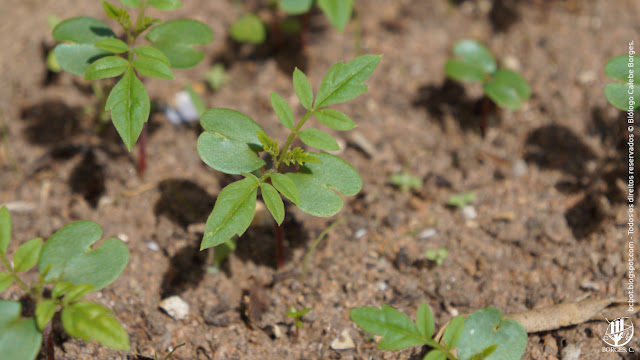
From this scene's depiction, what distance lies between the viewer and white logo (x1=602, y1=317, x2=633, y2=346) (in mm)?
1808

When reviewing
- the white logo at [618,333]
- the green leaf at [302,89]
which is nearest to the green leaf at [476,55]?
the green leaf at [302,89]

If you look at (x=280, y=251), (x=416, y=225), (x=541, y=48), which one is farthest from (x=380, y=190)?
(x=541, y=48)

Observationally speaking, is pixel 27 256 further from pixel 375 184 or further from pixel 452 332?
pixel 375 184

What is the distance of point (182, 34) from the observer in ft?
6.30

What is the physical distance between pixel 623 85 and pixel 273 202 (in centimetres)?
126

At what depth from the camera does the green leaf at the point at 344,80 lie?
5.51 ft

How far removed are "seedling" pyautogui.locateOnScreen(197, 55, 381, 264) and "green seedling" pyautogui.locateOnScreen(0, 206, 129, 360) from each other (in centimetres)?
40

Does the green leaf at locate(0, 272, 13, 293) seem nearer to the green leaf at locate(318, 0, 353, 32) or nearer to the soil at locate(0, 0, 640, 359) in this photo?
the soil at locate(0, 0, 640, 359)

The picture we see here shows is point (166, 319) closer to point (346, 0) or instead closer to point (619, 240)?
point (346, 0)

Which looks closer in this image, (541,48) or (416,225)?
(416,225)

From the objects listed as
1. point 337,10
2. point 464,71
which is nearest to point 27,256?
point 337,10

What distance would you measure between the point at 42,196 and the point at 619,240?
2.31 m

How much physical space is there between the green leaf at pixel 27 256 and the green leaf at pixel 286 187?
2.25 feet

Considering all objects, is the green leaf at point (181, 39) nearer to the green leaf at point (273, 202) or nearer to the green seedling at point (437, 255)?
the green leaf at point (273, 202)
